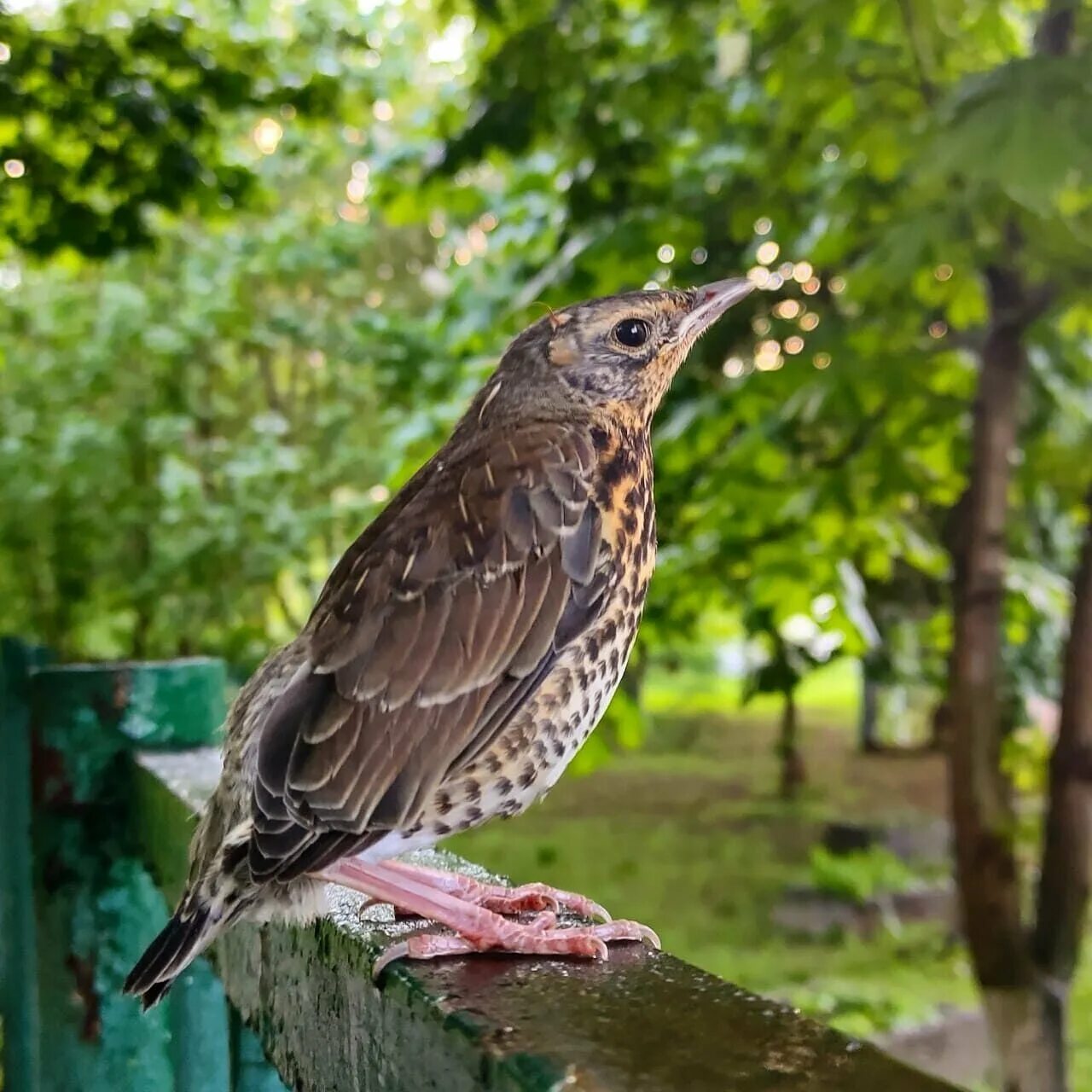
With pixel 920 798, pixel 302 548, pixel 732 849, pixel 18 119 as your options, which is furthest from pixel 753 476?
pixel 920 798

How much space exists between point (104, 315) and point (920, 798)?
6416mm

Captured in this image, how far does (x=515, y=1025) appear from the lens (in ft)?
2.36

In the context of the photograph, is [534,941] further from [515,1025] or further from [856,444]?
[856,444]

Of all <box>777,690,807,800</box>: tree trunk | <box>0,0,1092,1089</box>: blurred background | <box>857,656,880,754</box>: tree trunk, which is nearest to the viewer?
<box>0,0,1092,1089</box>: blurred background

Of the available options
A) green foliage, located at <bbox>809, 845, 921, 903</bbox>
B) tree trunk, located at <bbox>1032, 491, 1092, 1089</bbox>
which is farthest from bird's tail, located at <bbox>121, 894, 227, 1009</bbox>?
green foliage, located at <bbox>809, 845, 921, 903</bbox>

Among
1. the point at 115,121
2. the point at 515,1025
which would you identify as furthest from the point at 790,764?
the point at 515,1025

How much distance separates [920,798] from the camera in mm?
8750

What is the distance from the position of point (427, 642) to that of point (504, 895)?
26 centimetres

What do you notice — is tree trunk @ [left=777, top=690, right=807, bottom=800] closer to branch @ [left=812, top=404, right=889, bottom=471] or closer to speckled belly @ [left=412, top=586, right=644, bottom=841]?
branch @ [left=812, top=404, right=889, bottom=471]

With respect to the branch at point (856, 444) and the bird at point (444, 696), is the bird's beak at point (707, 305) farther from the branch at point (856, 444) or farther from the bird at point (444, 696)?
the branch at point (856, 444)

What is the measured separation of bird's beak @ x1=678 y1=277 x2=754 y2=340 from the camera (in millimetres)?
1291

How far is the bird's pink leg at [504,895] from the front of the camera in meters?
1.12

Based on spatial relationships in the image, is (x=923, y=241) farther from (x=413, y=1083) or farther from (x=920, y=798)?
(x=920, y=798)

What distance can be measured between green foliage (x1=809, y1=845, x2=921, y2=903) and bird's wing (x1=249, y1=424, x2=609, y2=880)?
5.92 m
